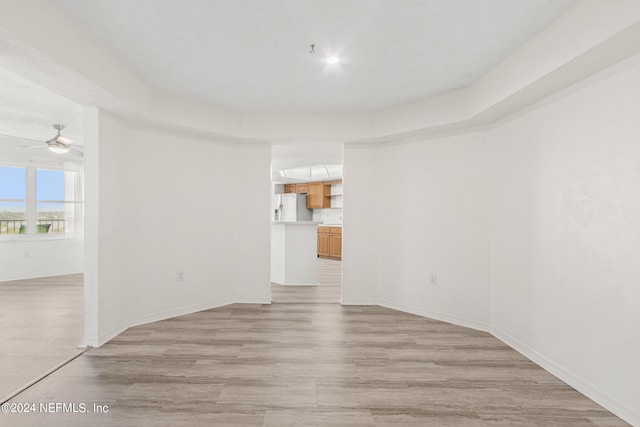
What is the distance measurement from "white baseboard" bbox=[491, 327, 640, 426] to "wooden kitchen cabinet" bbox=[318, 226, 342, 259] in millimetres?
6110

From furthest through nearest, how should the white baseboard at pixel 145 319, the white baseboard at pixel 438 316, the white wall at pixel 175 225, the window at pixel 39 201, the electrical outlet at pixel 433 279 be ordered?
the window at pixel 39 201 → the electrical outlet at pixel 433 279 → the white baseboard at pixel 438 316 → the white wall at pixel 175 225 → the white baseboard at pixel 145 319

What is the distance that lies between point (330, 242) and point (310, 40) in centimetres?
726

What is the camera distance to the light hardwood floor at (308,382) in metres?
1.98

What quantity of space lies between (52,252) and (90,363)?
5.07 meters

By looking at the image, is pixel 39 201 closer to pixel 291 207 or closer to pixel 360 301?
pixel 291 207

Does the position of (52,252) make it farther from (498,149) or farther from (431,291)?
(498,149)

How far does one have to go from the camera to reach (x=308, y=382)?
2389 millimetres

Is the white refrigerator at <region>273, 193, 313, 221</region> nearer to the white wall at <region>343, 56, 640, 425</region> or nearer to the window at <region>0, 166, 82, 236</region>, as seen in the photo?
the window at <region>0, 166, 82, 236</region>

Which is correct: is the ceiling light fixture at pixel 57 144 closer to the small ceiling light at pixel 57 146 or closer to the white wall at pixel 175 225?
the small ceiling light at pixel 57 146

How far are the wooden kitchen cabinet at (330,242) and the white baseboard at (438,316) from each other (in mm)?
4683

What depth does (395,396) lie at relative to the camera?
2.22 meters

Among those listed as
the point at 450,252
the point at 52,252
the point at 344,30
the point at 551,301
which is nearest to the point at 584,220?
the point at 551,301

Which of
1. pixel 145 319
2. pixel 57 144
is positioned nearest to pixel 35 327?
pixel 145 319

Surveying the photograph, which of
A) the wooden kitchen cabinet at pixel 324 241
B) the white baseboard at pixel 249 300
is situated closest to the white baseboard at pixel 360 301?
the white baseboard at pixel 249 300
